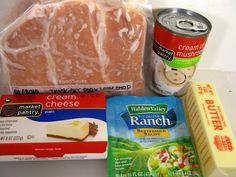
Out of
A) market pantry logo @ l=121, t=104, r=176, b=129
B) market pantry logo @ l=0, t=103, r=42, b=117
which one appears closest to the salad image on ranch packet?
market pantry logo @ l=121, t=104, r=176, b=129

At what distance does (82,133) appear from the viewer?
540mm

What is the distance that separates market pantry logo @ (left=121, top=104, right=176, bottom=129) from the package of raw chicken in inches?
2.4

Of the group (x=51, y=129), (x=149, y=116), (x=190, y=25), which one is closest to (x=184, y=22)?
(x=190, y=25)

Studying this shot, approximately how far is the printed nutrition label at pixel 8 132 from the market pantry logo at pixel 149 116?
0.22 m

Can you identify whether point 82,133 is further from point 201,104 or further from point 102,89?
point 201,104

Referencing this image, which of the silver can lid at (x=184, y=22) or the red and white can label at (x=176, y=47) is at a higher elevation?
the silver can lid at (x=184, y=22)

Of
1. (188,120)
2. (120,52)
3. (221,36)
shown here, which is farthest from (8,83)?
(221,36)

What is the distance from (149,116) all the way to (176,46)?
16 cm

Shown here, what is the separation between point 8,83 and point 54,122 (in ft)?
0.49

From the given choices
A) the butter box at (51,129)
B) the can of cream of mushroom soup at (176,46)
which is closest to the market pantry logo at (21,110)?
the butter box at (51,129)

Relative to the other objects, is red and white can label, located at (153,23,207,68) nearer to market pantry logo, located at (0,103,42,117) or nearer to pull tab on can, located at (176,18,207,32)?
pull tab on can, located at (176,18,207,32)

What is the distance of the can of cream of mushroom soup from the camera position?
562mm

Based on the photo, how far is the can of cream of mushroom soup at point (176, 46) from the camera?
562 mm

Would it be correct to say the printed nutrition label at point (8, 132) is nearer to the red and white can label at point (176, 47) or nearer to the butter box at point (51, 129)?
the butter box at point (51, 129)
